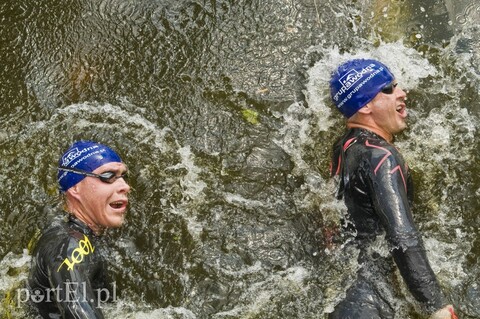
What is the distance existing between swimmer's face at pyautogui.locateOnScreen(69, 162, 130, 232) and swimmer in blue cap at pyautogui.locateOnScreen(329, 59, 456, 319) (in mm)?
1792

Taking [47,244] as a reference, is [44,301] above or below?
below

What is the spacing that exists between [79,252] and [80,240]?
0.12m

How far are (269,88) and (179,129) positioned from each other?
1.07 m

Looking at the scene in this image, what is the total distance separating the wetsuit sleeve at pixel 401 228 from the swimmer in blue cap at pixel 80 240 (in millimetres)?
1973

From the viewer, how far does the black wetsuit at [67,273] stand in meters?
5.08

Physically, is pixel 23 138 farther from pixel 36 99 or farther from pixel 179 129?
pixel 179 129

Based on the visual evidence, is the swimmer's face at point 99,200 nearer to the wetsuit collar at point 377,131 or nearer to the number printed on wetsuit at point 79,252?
the number printed on wetsuit at point 79,252

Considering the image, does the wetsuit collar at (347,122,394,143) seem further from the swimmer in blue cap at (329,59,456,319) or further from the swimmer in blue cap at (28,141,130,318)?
the swimmer in blue cap at (28,141,130,318)

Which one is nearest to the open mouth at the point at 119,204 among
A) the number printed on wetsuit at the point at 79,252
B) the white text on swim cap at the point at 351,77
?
the number printed on wetsuit at the point at 79,252

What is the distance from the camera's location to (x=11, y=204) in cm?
685

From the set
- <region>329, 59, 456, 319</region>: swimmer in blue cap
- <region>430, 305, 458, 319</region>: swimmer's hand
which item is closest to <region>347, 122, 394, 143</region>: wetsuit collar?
<region>329, 59, 456, 319</region>: swimmer in blue cap

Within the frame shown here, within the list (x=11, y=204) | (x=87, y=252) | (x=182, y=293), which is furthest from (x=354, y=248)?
(x=11, y=204)

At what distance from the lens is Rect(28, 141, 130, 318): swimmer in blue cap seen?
16.8 feet
